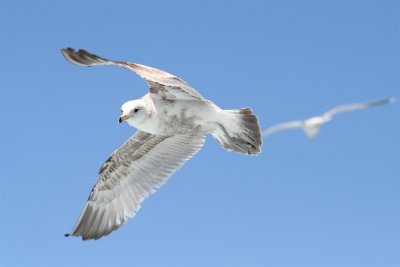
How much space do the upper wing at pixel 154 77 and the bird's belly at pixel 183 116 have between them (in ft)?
0.30

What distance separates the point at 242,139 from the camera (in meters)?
5.81

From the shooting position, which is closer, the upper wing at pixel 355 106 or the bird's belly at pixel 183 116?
the upper wing at pixel 355 106

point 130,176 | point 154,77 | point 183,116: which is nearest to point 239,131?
point 183,116

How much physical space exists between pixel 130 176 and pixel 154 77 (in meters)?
2.11

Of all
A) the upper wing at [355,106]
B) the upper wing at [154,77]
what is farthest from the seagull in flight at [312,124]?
the upper wing at [154,77]

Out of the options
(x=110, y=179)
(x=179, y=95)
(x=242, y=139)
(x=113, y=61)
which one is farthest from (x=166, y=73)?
(x=110, y=179)

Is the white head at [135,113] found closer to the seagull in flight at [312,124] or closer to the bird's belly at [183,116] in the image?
the bird's belly at [183,116]

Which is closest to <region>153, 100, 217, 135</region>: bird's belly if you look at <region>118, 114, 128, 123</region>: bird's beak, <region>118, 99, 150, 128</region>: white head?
<region>118, 99, 150, 128</region>: white head

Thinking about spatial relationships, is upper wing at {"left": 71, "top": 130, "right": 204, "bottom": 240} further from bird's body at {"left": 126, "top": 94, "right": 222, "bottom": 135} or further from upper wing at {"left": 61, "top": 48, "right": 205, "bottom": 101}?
upper wing at {"left": 61, "top": 48, "right": 205, "bottom": 101}

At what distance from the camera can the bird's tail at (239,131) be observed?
5652mm

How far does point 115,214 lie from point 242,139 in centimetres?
180

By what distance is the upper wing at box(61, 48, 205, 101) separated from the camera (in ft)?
15.6

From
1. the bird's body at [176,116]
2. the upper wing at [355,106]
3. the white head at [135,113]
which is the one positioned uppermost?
the bird's body at [176,116]

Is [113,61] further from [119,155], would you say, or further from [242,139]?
[119,155]
